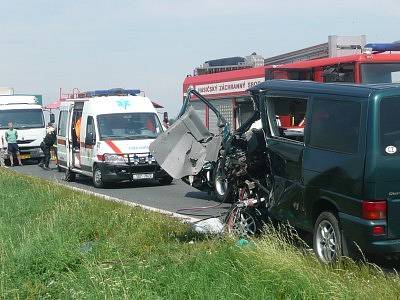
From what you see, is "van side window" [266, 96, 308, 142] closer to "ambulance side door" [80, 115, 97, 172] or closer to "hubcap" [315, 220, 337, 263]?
"hubcap" [315, 220, 337, 263]

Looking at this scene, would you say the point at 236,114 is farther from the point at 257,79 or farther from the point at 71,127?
the point at 71,127

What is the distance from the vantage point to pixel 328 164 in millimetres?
8445

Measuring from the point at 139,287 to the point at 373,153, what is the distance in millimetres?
2780

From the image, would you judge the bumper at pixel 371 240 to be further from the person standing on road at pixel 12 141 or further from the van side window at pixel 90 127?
the person standing on road at pixel 12 141

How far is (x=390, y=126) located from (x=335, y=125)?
2.46 feet

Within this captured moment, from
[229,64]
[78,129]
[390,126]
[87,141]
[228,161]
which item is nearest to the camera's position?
[390,126]

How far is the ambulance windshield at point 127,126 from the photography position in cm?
2056

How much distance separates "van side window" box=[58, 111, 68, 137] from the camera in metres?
24.2

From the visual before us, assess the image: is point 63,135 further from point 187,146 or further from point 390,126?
point 390,126

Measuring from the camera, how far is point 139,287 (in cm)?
703

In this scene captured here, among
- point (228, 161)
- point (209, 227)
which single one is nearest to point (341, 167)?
point (209, 227)

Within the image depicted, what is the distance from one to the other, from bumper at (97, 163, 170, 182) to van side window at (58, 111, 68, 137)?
4399 mm

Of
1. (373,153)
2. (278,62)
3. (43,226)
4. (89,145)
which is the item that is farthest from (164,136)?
(278,62)

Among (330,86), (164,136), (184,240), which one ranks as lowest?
(184,240)
